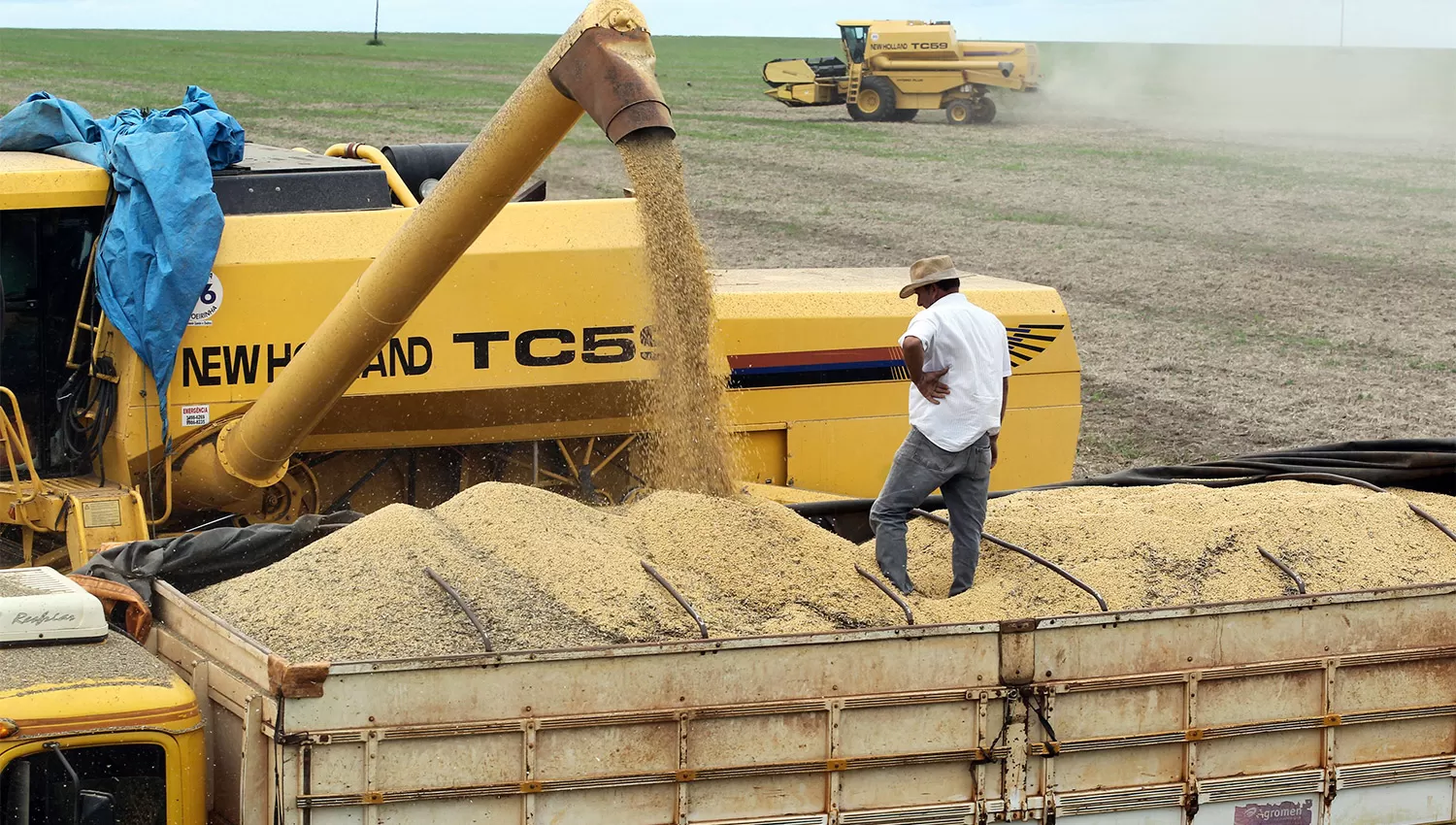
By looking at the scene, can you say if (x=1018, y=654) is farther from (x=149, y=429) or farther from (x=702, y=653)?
(x=149, y=429)

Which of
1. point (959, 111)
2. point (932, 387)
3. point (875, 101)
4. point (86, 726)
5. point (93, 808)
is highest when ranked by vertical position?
point (875, 101)

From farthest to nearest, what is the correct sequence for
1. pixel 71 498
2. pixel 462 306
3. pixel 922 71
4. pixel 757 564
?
pixel 922 71
pixel 462 306
pixel 71 498
pixel 757 564

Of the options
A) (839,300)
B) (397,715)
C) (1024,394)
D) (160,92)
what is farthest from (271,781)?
(160,92)

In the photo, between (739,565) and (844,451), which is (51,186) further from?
(844,451)

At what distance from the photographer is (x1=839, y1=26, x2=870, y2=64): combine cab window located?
3712 centimetres

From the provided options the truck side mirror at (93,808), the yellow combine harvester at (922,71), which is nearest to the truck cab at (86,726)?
the truck side mirror at (93,808)

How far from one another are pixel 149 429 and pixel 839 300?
2949mm

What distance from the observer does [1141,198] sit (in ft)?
87.6

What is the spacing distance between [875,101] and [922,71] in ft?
4.15

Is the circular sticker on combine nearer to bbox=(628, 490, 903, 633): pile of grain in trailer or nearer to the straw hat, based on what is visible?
bbox=(628, 490, 903, 633): pile of grain in trailer

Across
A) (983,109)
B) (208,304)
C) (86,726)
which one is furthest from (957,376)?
(983,109)

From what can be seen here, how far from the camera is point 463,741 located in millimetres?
4648

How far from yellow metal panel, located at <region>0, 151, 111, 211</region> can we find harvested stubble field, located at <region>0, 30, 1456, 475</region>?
741 cm

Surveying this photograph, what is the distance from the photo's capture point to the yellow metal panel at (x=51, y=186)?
6.51 m
